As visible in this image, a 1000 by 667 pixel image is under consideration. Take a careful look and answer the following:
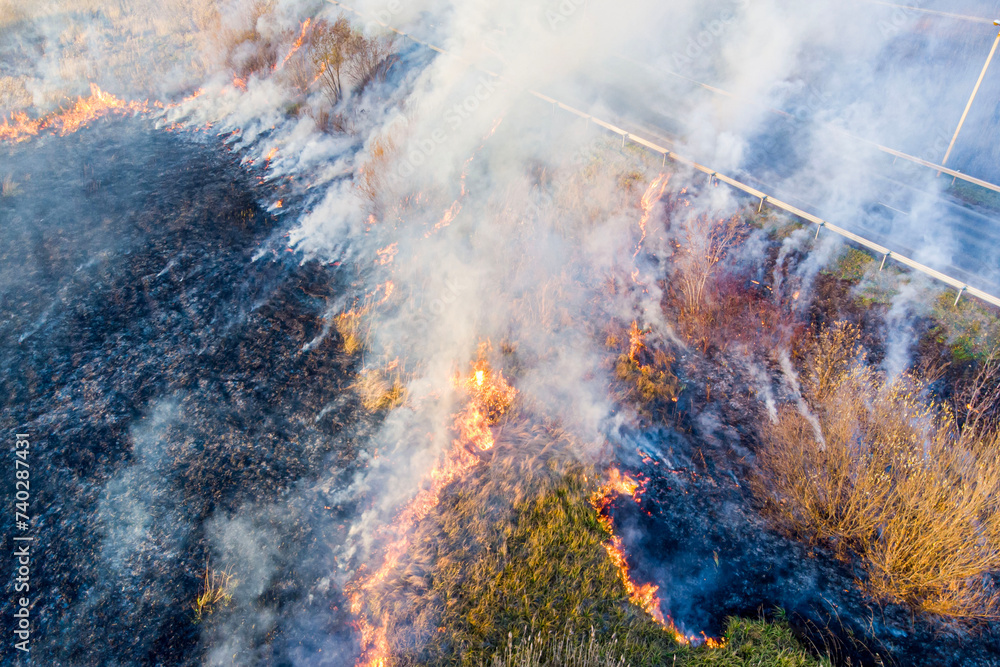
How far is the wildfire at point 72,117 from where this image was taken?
14.4m

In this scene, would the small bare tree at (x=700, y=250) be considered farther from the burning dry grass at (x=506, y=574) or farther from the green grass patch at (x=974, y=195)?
the green grass patch at (x=974, y=195)

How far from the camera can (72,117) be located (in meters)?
15.1

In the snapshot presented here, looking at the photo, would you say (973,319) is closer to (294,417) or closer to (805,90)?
(805,90)

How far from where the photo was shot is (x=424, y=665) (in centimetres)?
505

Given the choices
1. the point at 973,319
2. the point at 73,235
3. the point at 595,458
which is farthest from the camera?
the point at 73,235

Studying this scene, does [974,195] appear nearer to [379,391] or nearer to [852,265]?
[852,265]

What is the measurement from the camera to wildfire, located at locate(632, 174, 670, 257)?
997 cm

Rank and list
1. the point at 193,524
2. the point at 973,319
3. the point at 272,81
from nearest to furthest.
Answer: the point at 193,524 < the point at 973,319 < the point at 272,81

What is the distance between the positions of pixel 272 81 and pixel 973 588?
18230mm

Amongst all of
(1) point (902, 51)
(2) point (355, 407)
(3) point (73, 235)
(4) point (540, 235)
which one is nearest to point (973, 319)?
(4) point (540, 235)

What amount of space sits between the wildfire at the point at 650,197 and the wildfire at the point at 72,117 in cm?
1541

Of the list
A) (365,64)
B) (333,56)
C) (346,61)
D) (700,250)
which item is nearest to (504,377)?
(700,250)

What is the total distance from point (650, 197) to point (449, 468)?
6829 mm

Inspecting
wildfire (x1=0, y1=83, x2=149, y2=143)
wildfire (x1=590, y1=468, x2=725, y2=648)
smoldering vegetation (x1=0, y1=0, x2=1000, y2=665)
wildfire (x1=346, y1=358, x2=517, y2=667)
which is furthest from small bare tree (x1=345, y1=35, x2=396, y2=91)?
wildfire (x1=590, y1=468, x2=725, y2=648)
